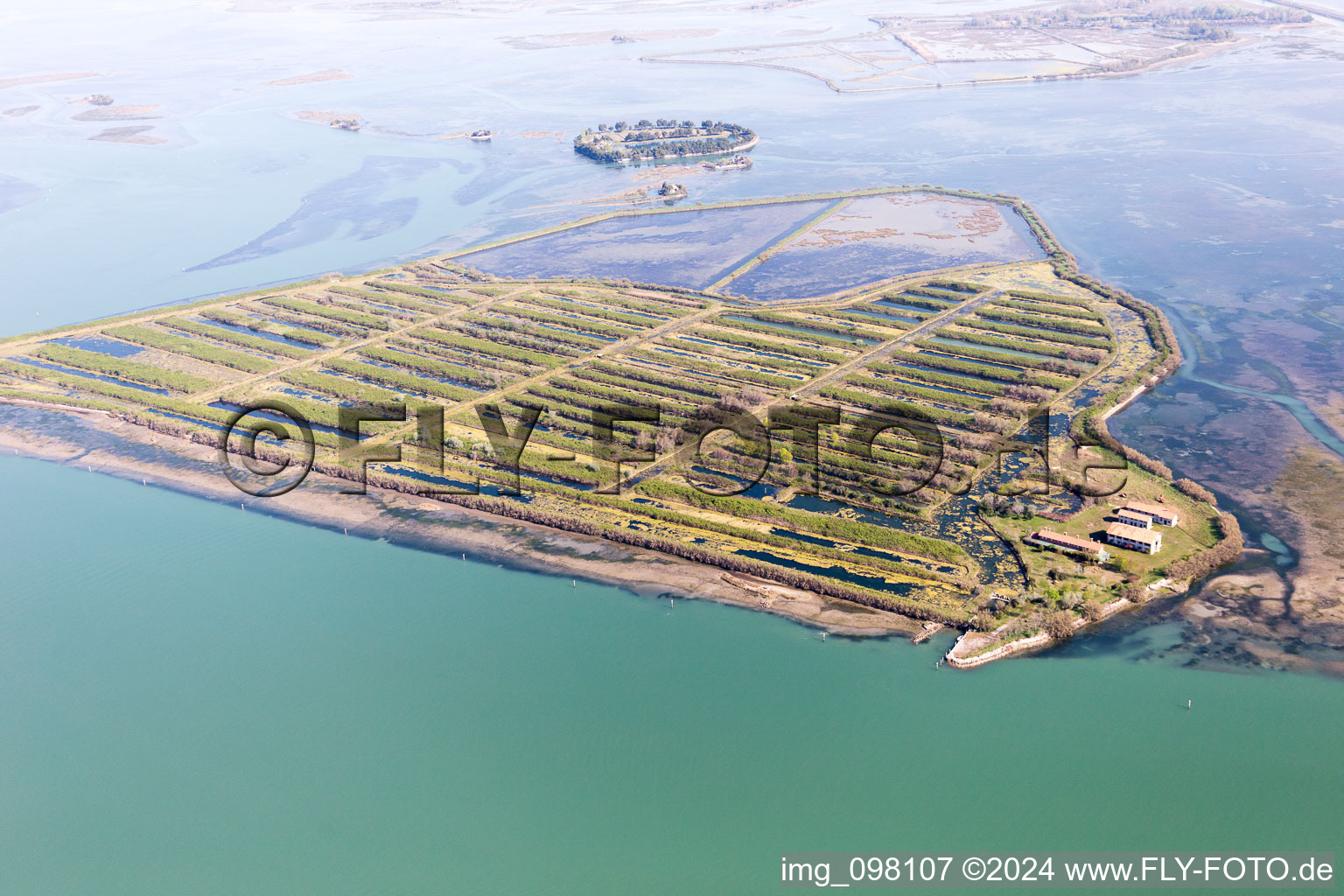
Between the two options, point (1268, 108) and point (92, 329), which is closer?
point (92, 329)

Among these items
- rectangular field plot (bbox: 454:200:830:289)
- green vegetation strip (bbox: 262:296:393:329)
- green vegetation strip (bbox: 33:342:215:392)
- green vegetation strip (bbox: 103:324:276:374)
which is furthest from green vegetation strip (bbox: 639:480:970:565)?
green vegetation strip (bbox: 33:342:215:392)

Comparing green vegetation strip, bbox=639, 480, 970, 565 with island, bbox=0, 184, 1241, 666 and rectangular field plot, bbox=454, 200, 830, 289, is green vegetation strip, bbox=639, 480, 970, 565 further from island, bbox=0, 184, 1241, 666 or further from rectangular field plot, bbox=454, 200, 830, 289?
rectangular field plot, bbox=454, 200, 830, 289

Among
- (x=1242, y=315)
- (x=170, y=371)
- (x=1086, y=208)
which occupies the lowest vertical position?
(x=170, y=371)

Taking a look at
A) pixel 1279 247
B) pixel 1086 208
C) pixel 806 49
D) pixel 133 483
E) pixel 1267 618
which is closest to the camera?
pixel 1267 618

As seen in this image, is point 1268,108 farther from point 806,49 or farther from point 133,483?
point 133,483

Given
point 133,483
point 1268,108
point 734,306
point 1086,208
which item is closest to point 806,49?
point 1268,108

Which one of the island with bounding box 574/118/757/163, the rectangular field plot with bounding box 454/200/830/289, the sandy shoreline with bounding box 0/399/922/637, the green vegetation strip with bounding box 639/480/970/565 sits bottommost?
the sandy shoreline with bounding box 0/399/922/637

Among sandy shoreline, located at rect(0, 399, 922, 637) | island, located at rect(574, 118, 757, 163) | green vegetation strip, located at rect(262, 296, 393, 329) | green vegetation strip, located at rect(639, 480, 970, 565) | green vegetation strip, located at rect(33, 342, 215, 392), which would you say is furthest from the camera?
island, located at rect(574, 118, 757, 163)
